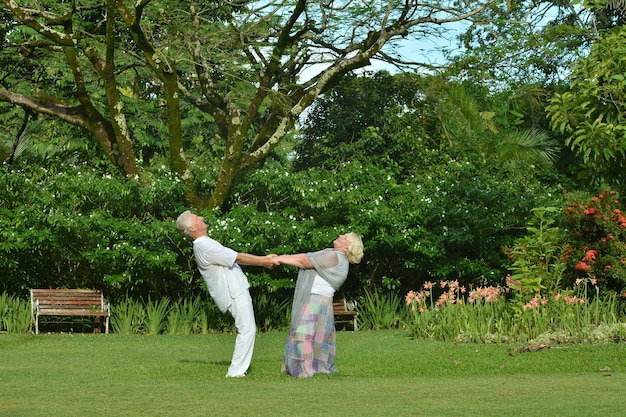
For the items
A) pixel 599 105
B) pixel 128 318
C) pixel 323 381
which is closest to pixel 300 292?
pixel 323 381

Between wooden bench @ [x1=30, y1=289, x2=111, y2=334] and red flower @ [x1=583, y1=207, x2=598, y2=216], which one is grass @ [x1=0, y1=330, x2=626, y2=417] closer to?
wooden bench @ [x1=30, y1=289, x2=111, y2=334]

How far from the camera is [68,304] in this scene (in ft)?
61.7

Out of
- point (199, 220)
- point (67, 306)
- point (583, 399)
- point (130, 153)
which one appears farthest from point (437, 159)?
point (583, 399)

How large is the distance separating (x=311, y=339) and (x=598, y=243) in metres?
7.04

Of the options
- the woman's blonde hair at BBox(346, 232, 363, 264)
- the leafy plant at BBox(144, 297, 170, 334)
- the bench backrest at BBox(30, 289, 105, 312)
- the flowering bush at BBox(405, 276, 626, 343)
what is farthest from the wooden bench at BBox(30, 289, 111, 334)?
the woman's blonde hair at BBox(346, 232, 363, 264)

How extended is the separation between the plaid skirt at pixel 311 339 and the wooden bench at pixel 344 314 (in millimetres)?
8617

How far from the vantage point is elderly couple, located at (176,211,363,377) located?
35.2 feet

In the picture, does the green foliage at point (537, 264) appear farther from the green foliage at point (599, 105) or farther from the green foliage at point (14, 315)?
the green foliage at point (14, 315)

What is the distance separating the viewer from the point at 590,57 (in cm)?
1336

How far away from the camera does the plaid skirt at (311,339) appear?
10.8m

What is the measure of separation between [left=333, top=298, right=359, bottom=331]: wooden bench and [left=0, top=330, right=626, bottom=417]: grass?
327cm

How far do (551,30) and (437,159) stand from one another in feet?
13.7

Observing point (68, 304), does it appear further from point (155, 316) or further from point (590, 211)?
point (590, 211)

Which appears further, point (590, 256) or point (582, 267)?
point (590, 256)
